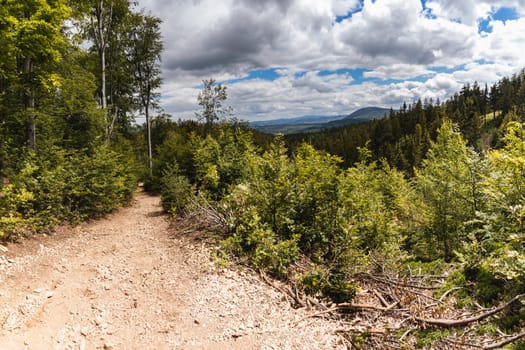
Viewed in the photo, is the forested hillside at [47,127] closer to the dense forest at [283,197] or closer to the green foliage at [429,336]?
the dense forest at [283,197]

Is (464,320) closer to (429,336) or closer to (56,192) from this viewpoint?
(429,336)

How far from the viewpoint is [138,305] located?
15.1 feet

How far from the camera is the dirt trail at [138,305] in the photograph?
3.87 metres

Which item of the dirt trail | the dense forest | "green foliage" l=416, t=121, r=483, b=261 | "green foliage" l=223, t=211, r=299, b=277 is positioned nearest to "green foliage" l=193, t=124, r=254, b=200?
the dense forest

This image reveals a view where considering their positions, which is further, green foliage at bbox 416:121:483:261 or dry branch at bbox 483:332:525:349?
green foliage at bbox 416:121:483:261

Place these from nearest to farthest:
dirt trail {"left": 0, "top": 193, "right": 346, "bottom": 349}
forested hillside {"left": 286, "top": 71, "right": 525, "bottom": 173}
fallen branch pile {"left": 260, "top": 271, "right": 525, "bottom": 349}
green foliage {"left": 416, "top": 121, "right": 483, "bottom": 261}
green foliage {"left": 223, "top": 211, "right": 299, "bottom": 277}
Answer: fallen branch pile {"left": 260, "top": 271, "right": 525, "bottom": 349} → dirt trail {"left": 0, "top": 193, "right": 346, "bottom": 349} → green foliage {"left": 223, "top": 211, "right": 299, "bottom": 277} → green foliage {"left": 416, "top": 121, "right": 483, "bottom": 261} → forested hillside {"left": 286, "top": 71, "right": 525, "bottom": 173}

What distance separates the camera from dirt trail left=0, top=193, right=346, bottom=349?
3871 mm

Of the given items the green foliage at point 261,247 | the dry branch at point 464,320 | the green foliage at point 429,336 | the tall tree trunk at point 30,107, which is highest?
the tall tree trunk at point 30,107

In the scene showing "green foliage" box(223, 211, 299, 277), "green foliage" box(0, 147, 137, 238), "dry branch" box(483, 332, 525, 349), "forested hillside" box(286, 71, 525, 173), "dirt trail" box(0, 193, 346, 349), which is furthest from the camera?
"forested hillside" box(286, 71, 525, 173)

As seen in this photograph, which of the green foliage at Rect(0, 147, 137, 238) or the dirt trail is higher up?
the green foliage at Rect(0, 147, 137, 238)

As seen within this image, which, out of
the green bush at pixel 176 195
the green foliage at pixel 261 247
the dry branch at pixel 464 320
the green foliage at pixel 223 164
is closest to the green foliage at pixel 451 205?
the dry branch at pixel 464 320

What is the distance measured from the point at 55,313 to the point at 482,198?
960 centimetres

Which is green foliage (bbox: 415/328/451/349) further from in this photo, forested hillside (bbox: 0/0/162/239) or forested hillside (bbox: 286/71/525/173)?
forested hillside (bbox: 286/71/525/173)

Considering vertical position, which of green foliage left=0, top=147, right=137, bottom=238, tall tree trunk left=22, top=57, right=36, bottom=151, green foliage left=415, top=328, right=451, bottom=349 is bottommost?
green foliage left=415, top=328, right=451, bottom=349
